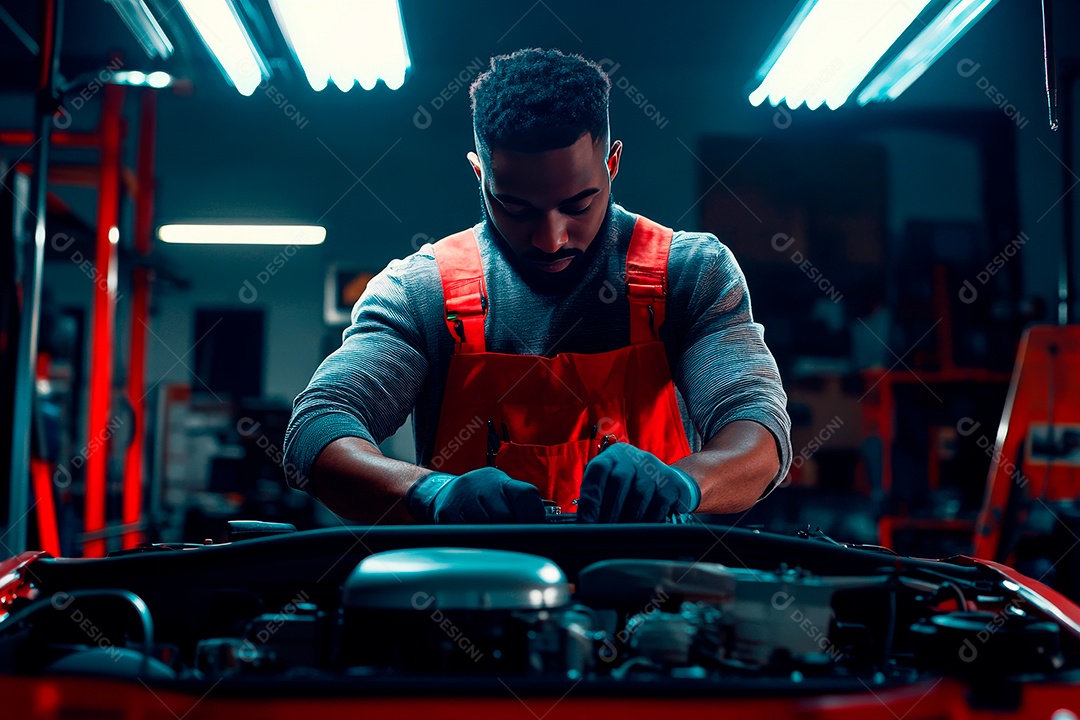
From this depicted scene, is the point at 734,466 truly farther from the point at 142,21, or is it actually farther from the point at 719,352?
the point at 142,21

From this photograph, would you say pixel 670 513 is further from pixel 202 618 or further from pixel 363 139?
pixel 363 139

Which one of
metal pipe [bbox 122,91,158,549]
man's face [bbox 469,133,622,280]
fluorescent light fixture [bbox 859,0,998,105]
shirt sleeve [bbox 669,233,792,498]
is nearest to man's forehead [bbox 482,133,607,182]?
man's face [bbox 469,133,622,280]

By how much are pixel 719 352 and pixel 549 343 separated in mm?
347

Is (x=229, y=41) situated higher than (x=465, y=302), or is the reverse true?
(x=229, y=41)

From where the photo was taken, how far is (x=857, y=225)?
561 cm

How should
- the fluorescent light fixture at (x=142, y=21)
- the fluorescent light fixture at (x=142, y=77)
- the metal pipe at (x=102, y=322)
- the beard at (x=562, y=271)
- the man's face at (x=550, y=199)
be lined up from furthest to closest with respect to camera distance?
1. the metal pipe at (x=102, y=322)
2. the fluorescent light fixture at (x=142, y=77)
3. the fluorescent light fixture at (x=142, y=21)
4. the beard at (x=562, y=271)
5. the man's face at (x=550, y=199)

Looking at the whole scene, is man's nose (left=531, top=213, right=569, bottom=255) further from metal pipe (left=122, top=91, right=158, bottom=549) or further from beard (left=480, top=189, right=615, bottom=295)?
metal pipe (left=122, top=91, right=158, bottom=549)

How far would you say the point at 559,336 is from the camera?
174 cm

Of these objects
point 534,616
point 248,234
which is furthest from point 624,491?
point 248,234

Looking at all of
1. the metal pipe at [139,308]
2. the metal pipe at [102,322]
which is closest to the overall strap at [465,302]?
the metal pipe at [102,322]

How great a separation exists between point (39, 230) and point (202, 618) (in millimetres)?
1950

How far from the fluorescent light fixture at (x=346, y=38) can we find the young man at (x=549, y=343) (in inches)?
15.2

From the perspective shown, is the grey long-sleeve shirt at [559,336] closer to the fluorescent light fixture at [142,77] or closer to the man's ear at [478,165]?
the man's ear at [478,165]

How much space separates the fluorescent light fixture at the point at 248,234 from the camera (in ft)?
22.0
